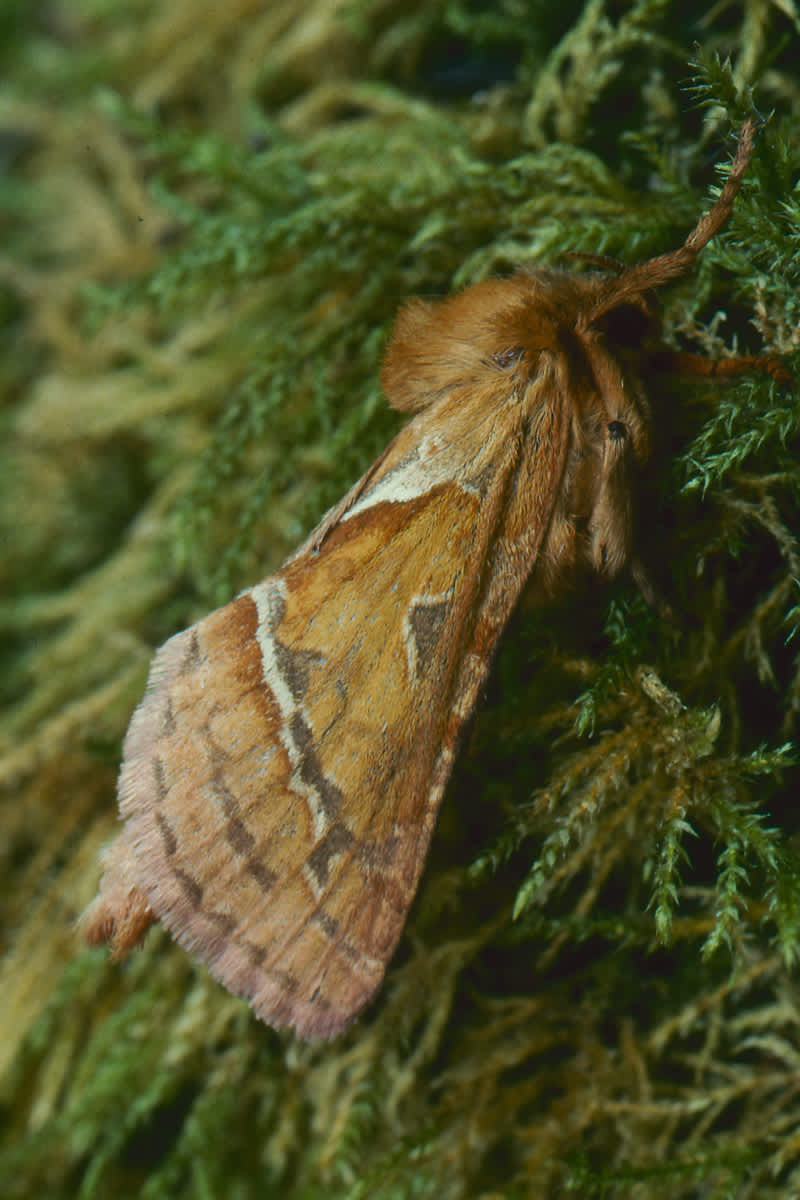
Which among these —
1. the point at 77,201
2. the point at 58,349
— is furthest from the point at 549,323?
the point at 77,201

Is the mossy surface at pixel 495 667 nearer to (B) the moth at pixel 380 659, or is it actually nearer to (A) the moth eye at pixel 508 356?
(B) the moth at pixel 380 659

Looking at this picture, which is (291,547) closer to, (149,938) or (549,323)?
(549,323)

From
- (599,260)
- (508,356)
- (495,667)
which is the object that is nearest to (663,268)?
(599,260)

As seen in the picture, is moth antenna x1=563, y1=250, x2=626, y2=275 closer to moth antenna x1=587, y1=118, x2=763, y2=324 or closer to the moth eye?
moth antenna x1=587, y1=118, x2=763, y2=324

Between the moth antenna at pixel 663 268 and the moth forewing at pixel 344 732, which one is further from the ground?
the moth antenna at pixel 663 268

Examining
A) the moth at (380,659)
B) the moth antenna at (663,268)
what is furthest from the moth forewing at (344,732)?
the moth antenna at (663,268)

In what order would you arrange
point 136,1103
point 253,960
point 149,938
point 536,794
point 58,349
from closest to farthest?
point 253,960, point 536,794, point 136,1103, point 149,938, point 58,349

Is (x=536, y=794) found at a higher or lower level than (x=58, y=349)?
lower

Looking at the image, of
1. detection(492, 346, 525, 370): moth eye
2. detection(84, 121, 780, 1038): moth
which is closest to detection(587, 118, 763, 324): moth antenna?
detection(84, 121, 780, 1038): moth
